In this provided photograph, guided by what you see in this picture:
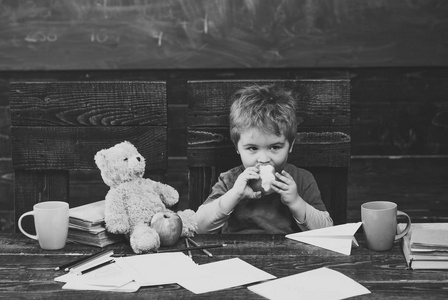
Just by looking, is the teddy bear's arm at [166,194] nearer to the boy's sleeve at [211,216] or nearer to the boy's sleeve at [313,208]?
the boy's sleeve at [211,216]

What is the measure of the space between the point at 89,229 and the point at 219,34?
1964 mm

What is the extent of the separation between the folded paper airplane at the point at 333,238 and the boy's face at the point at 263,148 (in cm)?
29

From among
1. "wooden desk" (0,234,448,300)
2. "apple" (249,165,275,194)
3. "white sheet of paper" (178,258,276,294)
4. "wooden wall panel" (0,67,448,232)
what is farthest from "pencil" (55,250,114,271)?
"wooden wall panel" (0,67,448,232)

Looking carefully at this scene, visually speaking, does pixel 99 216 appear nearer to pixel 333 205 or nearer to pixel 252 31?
pixel 333 205

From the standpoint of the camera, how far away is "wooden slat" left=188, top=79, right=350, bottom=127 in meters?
2.10

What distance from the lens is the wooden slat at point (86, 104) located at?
2.12 m

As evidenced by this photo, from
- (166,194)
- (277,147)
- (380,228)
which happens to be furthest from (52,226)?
(380,228)

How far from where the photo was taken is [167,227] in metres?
1.66

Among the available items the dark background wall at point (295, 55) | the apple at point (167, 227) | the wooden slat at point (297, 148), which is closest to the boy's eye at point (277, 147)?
the wooden slat at point (297, 148)

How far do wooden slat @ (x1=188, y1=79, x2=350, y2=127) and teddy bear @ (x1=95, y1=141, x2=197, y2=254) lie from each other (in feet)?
1.29

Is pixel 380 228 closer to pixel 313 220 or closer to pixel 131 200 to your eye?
pixel 313 220

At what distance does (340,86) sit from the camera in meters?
2.10

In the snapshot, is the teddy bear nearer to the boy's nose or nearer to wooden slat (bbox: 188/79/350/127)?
the boy's nose

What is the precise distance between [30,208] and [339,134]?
0.97m
